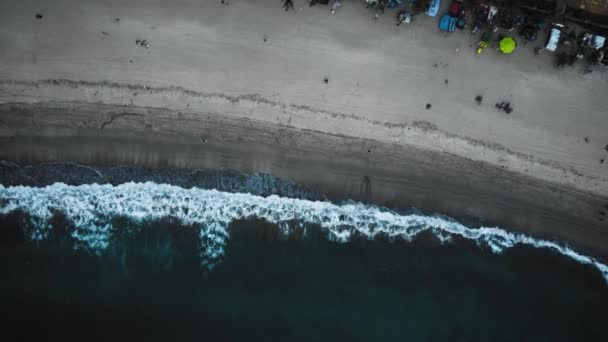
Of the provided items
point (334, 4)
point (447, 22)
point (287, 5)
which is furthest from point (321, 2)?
point (447, 22)

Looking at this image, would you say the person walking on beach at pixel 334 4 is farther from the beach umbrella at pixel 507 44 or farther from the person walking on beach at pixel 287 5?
the beach umbrella at pixel 507 44

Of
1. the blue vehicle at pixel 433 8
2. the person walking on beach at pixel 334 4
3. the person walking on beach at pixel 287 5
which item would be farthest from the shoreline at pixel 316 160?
the blue vehicle at pixel 433 8

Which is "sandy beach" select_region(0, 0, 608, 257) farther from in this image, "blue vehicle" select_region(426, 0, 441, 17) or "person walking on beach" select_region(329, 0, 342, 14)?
"blue vehicle" select_region(426, 0, 441, 17)

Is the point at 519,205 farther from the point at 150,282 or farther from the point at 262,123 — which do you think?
the point at 150,282

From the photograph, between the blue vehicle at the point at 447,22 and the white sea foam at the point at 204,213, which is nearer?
the white sea foam at the point at 204,213

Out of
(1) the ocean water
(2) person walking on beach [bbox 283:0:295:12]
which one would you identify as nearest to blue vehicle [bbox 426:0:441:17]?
(2) person walking on beach [bbox 283:0:295:12]

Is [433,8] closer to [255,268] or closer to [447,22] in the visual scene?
[447,22]

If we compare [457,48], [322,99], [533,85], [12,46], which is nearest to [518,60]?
[533,85]
